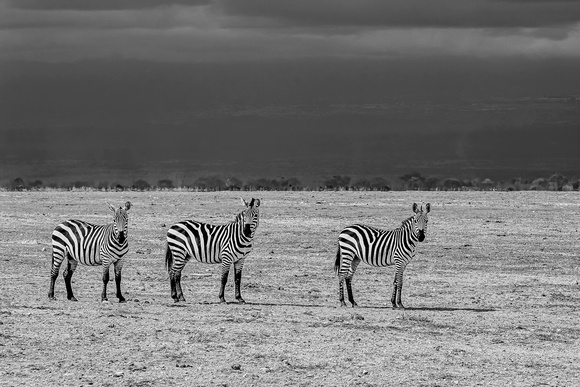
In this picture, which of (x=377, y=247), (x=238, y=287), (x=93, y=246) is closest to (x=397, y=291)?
(x=377, y=247)

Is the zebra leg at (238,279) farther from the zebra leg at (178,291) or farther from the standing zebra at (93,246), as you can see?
the standing zebra at (93,246)

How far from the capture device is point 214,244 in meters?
17.3

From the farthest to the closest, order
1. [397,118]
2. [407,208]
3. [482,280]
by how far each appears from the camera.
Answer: [397,118] → [407,208] → [482,280]

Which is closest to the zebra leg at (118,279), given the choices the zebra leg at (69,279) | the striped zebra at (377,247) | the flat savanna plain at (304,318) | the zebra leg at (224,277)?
the flat savanna plain at (304,318)

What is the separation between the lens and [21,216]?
1294 inches

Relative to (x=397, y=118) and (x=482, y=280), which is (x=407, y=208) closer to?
(x=482, y=280)

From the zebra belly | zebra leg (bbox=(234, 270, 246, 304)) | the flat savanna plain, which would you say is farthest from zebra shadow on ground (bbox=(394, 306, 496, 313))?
the zebra belly

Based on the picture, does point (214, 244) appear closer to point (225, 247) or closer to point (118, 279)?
point (225, 247)

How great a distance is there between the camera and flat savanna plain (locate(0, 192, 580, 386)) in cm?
1245

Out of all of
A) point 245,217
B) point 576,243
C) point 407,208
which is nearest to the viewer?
point 245,217

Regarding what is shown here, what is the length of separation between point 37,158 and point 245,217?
103 metres

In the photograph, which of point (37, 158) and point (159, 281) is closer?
point (159, 281)

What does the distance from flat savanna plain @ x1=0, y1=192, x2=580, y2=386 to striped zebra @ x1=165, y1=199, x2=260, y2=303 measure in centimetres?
43

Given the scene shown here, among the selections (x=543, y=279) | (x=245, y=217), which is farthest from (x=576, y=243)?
(x=245, y=217)
